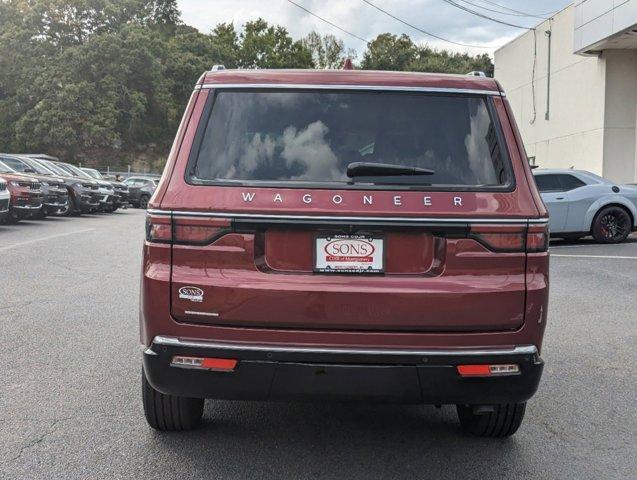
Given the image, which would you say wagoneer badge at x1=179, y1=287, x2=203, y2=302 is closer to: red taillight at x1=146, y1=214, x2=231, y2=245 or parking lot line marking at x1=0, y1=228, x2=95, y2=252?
red taillight at x1=146, y1=214, x2=231, y2=245

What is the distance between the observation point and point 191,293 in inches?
126

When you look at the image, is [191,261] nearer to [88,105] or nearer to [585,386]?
[585,386]

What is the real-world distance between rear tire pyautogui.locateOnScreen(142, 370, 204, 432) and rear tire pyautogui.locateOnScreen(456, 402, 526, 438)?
151 centimetres

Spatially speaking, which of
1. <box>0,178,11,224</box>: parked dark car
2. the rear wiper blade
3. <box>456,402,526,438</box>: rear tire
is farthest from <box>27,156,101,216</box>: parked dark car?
the rear wiper blade

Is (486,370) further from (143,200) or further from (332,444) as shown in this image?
(143,200)

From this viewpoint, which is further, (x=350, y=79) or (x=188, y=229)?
(x=350, y=79)

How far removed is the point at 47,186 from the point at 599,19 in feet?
54.1

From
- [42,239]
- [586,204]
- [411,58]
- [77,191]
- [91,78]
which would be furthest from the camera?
[411,58]

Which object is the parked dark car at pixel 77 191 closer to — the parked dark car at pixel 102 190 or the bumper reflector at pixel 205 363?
the parked dark car at pixel 102 190

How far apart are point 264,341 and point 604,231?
12.8 metres

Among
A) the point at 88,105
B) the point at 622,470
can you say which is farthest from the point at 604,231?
the point at 88,105

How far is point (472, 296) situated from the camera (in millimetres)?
3162

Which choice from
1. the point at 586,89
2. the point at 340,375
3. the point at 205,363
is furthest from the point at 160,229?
the point at 586,89

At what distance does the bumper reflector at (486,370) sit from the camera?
3.19 meters
